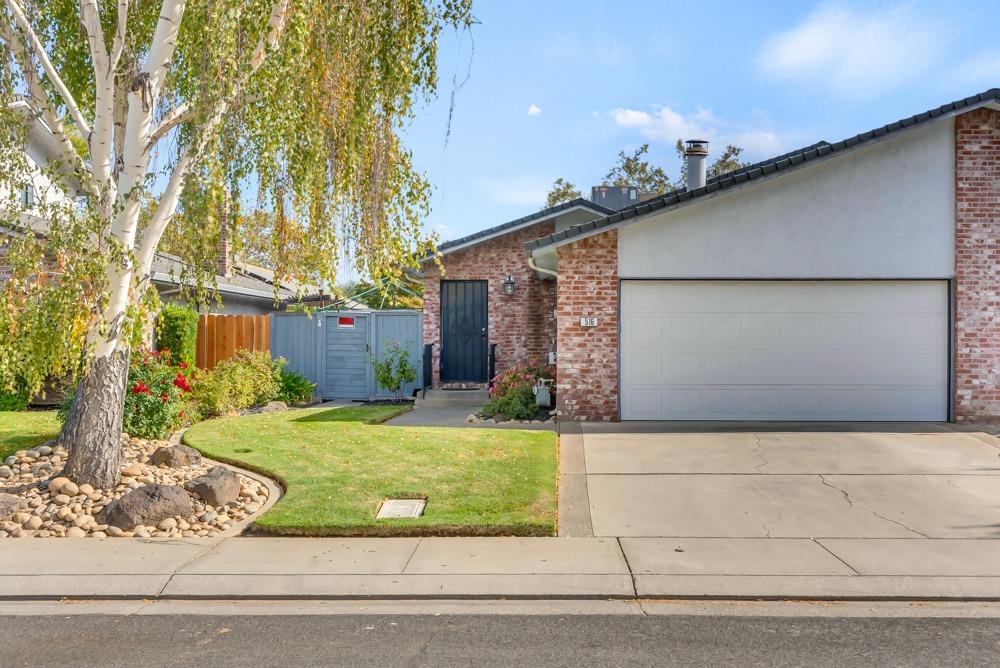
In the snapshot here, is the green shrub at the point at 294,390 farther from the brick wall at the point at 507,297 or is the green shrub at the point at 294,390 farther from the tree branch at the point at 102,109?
the tree branch at the point at 102,109

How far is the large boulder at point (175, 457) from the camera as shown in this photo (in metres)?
9.23

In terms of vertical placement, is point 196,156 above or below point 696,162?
Answer: below

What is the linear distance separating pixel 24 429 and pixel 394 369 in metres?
7.60

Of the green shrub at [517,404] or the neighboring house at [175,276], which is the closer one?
the green shrub at [517,404]

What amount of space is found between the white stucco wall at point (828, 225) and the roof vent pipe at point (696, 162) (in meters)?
5.01

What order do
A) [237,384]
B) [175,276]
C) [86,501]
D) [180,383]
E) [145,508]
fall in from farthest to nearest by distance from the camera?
1. [175,276]
2. [237,384]
3. [180,383]
4. [86,501]
5. [145,508]

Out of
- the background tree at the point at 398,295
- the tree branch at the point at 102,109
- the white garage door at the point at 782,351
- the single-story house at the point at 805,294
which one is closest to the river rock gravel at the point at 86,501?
the tree branch at the point at 102,109

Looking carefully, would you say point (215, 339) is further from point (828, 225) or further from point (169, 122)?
point (828, 225)

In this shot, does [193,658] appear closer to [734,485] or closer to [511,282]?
[734,485]

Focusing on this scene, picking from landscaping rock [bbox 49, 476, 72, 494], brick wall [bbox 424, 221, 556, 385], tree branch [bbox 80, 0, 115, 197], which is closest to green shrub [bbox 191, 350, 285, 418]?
brick wall [bbox 424, 221, 556, 385]

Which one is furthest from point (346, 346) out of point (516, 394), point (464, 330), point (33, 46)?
point (33, 46)

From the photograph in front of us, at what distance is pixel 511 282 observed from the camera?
17156 millimetres

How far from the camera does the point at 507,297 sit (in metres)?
17.3

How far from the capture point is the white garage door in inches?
497
